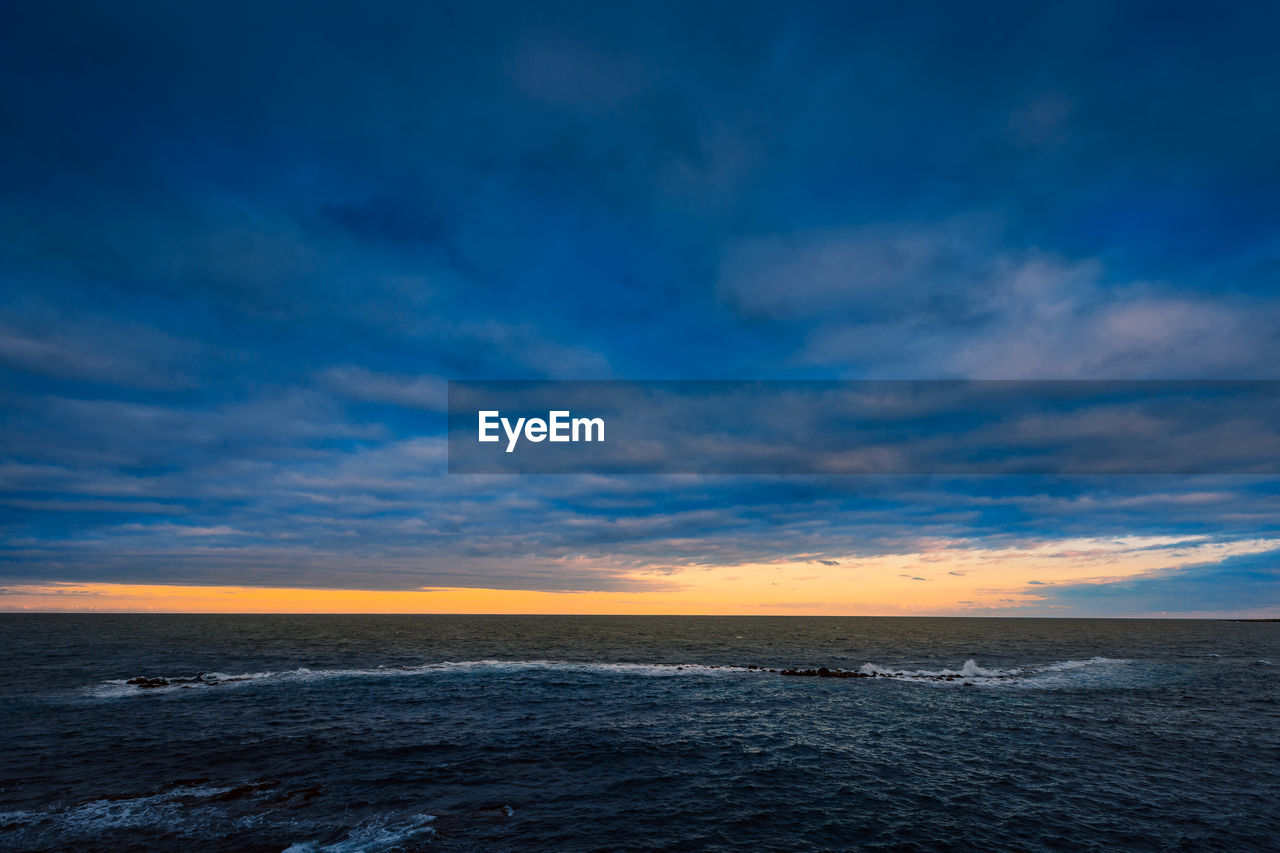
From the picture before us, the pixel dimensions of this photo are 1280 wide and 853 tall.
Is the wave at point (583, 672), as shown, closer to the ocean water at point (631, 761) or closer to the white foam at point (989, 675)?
the white foam at point (989, 675)

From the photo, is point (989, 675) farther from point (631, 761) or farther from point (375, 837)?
point (375, 837)

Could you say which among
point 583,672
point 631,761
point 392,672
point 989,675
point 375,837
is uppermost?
point 375,837

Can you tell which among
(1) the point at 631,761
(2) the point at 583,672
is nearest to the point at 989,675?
(2) the point at 583,672

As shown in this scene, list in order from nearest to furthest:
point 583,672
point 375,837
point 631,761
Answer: point 375,837 < point 631,761 < point 583,672

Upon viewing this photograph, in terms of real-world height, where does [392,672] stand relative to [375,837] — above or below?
below

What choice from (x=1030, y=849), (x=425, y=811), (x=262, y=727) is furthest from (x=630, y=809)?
(x=262, y=727)

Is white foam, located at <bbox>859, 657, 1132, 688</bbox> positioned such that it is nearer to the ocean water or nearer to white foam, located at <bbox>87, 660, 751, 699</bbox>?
the ocean water

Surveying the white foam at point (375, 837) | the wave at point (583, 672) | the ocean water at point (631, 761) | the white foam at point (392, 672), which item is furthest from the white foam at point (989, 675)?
the white foam at point (375, 837)
